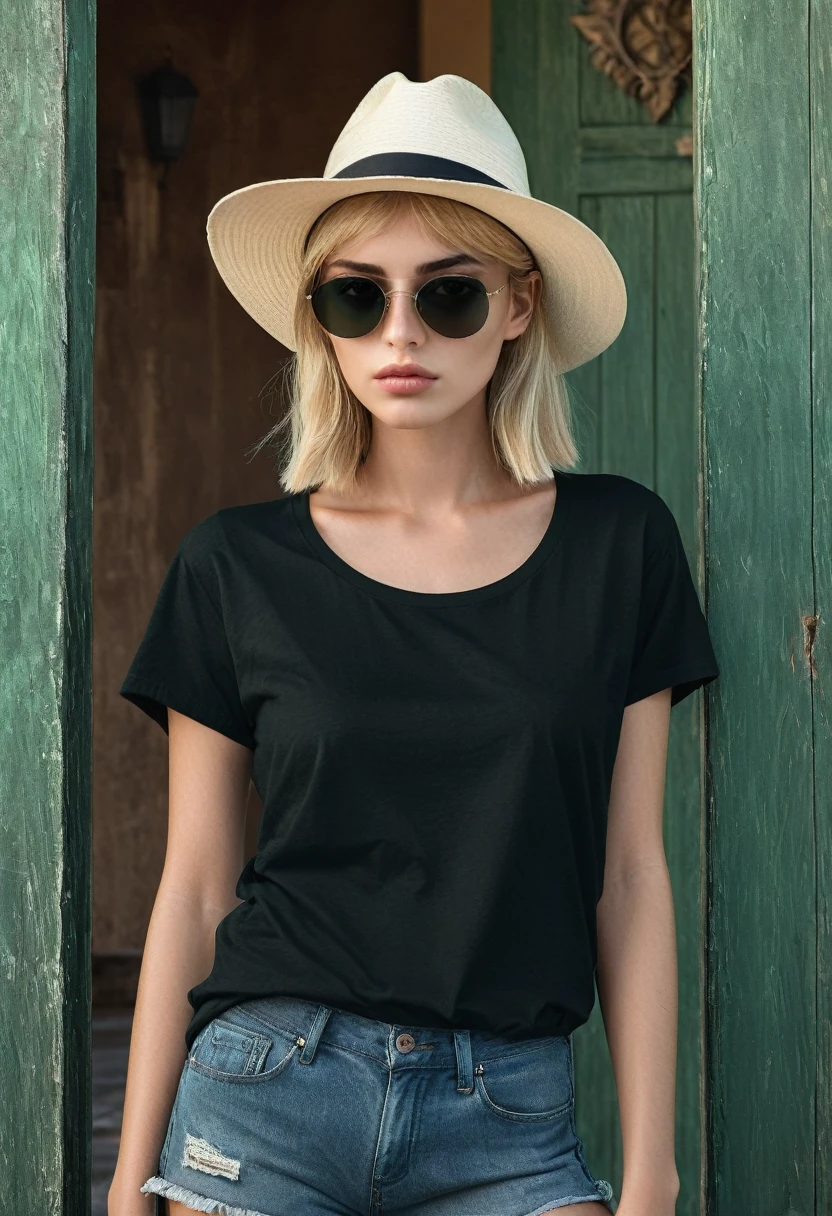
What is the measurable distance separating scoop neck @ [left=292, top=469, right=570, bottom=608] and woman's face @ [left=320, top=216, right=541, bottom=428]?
189 millimetres

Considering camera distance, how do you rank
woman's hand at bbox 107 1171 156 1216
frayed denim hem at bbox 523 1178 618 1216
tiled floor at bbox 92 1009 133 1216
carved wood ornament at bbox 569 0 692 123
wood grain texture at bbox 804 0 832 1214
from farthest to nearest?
tiled floor at bbox 92 1009 133 1216, carved wood ornament at bbox 569 0 692 123, wood grain texture at bbox 804 0 832 1214, woman's hand at bbox 107 1171 156 1216, frayed denim hem at bbox 523 1178 618 1216

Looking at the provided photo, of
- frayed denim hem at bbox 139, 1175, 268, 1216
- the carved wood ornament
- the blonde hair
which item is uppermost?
the carved wood ornament

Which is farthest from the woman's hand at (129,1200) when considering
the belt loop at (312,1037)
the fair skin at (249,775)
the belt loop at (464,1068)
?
the belt loop at (464,1068)

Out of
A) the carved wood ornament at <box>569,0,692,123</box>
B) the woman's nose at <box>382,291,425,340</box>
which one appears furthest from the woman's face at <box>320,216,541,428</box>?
the carved wood ornament at <box>569,0,692,123</box>

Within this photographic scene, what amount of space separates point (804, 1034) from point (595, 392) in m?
2.19

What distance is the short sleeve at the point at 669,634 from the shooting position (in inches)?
81.3

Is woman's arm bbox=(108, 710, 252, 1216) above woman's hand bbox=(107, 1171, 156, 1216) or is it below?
above

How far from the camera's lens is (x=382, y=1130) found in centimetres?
186

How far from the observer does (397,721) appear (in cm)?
195

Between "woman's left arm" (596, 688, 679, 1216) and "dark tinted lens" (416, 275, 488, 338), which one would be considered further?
A: "dark tinted lens" (416, 275, 488, 338)

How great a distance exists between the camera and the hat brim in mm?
2072

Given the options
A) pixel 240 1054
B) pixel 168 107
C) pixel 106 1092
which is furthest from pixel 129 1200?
pixel 168 107

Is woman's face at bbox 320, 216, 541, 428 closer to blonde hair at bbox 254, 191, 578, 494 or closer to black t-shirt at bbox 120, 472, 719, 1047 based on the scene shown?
blonde hair at bbox 254, 191, 578, 494

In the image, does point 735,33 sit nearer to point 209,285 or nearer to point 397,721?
point 397,721
